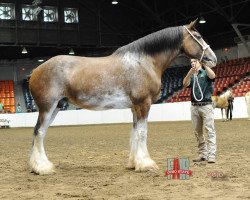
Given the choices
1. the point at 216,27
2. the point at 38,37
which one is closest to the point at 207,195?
the point at 38,37

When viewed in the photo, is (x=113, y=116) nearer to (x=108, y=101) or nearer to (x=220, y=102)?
(x=220, y=102)

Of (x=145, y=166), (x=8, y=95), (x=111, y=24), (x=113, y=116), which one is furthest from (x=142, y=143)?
(x=8, y=95)

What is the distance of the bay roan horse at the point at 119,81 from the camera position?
7059mm

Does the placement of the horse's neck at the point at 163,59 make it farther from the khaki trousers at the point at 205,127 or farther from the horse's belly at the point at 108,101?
the khaki trousers at the point at 205,127

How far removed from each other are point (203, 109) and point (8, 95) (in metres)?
40.1

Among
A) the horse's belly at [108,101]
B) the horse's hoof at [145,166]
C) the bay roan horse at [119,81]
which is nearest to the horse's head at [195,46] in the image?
the bay roan horse at [119,81]

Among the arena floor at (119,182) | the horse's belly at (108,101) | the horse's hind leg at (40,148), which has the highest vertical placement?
the horse's belly at (108,101)

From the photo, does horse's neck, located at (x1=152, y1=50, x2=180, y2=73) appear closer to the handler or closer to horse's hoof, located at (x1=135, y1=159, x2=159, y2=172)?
the handler

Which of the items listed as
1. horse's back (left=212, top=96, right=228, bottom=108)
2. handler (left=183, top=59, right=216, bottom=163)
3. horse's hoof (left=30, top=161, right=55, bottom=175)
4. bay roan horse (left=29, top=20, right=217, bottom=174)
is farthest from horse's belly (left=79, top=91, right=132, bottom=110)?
horse's back (left=212, top=96, right=228, bottom=108)

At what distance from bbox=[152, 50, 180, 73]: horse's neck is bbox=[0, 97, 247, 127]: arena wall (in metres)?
21.5

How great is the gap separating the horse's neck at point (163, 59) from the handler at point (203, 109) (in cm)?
55

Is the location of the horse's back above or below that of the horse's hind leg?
above

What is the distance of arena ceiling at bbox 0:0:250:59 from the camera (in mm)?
36875

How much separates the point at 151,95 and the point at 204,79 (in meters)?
1.46
